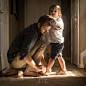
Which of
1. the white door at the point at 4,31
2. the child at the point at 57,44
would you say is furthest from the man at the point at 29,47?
the white door at the point at 4,31

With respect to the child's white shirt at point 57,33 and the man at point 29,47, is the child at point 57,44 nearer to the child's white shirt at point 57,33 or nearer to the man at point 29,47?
the child's white shirt at point 57,33

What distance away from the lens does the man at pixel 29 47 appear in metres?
1.06

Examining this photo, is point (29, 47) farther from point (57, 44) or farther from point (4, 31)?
point (4, 31)

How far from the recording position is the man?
106 centimetres

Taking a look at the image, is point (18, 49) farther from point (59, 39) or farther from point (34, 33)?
point (59, 39)

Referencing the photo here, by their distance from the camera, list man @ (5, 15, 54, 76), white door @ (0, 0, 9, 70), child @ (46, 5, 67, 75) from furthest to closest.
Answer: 1. white door @ (0, 0, 9, 70)
2. child @ (46, 5, 67, 75)
3. man @ (5, 15, 54, 76)

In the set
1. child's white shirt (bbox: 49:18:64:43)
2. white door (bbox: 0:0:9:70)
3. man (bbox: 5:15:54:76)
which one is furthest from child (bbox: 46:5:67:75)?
white door (bbox: 0:0:9:70)

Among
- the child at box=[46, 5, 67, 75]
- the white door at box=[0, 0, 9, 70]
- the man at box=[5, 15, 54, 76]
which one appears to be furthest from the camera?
the white door at box=[0, 0, 9, 70]

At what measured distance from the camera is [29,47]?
41.4 inches

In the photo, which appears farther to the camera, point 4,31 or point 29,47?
point 4,31

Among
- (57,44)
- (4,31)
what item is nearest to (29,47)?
(57,44)

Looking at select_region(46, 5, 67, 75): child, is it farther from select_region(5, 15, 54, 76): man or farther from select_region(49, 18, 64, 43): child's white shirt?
select_region(5, 15, 54, 76): man

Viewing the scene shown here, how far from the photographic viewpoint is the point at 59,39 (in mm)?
1482

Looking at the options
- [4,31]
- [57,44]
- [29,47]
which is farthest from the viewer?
[4,31]
